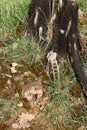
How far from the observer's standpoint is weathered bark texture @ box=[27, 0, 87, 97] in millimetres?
3412

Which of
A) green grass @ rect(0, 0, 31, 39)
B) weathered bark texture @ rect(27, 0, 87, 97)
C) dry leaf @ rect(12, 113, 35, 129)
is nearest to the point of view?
dry leaf @ rect(12, 113, 35, 129)

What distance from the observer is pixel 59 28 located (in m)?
3.50

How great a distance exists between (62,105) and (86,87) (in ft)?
1.20

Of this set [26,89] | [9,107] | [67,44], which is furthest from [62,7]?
[9,107]

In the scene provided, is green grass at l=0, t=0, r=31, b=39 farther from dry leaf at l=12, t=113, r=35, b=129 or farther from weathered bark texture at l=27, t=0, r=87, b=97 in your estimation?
dry leaf at l=12, t=113, r=35, b=129

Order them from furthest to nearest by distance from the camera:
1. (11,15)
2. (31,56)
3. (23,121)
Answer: (11,15)
(31,56)
(23,121)

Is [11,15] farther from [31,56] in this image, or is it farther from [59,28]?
[59,28]

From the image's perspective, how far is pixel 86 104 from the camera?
3.45 metres

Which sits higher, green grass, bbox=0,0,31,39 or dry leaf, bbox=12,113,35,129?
green grass, bbox=0,0,31,39

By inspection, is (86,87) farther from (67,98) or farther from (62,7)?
(62,7)

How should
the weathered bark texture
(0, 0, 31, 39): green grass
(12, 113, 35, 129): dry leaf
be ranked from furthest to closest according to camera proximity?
(0, 0, 31, 39): green grass
the weathered bark texture
(12, 113, 35, 129): dry leaf

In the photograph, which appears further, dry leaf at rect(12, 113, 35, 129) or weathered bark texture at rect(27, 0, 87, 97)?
weathered bark texture at rect(27, 0, 87, 97)

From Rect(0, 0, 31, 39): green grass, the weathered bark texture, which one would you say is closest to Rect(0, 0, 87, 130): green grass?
Rect(0, 0, 31, 39): green grass

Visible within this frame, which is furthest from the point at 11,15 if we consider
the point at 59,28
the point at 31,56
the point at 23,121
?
the point at 23,121
